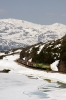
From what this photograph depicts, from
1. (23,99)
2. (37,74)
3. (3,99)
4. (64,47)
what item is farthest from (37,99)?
(64,47)

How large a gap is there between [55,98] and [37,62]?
41.9m

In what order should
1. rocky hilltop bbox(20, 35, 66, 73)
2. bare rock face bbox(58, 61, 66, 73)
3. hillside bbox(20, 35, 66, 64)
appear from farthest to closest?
1. hillside bbox(20, 35, 66, 64)
2. rocky hilltop bbox(20, 35, 66, 73)
3. bare rock face bbox(58, 61, 66, 73)

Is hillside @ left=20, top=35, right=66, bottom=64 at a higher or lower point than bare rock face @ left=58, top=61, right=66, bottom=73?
higher

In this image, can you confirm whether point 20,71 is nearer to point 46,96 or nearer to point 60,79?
point 60,79

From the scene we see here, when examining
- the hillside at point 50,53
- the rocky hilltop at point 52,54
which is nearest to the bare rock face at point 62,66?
the rocky hilltop at point 52,54

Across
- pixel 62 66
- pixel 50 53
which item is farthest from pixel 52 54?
pixel 62 66

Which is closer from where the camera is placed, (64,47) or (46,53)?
(64,47)

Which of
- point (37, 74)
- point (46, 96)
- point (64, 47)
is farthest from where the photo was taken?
point (64, 47)

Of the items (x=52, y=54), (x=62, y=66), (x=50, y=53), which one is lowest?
(x=62, y=66)

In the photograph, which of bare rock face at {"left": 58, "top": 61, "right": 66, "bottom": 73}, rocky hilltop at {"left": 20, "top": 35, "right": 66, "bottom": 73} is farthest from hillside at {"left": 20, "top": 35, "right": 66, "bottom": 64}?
bare rock face at {"left": 58, "top": 61, "right": 66, "bottom": 73}

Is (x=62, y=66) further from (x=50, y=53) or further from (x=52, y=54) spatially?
(x=50, y=53)

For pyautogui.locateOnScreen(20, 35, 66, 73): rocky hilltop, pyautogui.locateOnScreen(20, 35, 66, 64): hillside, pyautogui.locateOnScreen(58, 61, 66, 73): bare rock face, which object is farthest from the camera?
pyautogui.locateOnScreen(20, 35, 66, 64): hillside

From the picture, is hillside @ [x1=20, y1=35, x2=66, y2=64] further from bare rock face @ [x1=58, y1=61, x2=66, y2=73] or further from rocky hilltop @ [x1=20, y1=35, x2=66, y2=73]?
bare rock face @ [x1=58, y1=61, x2=66, y2=73]

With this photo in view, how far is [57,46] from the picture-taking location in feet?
224
